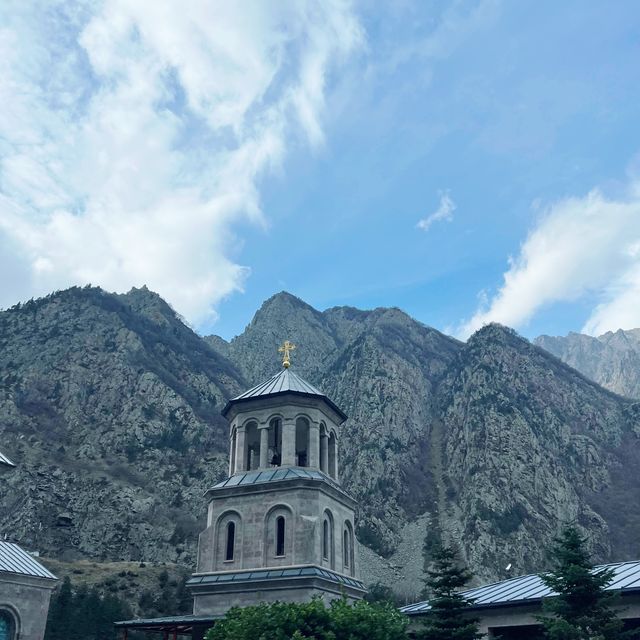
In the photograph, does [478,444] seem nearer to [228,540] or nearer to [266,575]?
[228,540]

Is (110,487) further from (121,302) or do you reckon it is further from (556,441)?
(556,441)

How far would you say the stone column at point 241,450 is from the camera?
71.6ft

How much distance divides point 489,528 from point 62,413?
184 feet

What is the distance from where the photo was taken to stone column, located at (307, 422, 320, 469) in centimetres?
2147

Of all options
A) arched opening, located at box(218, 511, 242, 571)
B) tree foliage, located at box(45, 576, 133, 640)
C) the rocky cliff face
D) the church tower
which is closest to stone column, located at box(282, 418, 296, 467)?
the church tower

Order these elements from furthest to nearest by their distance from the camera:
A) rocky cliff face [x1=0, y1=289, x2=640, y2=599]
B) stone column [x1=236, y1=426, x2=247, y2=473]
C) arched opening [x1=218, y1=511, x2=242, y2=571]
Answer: rocky cliff face [x1=0, y1=289, x2=640, y2=599] → stone column [x1=236, y1=426, x2=247, y2=473] → arched opening [x1=218, y1=511, x2=242, y2=571]

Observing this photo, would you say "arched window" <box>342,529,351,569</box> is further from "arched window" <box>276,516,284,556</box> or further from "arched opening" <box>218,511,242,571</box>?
"arched opening" <box>218,511,242,571</box>

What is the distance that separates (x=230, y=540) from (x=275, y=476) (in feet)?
8.13

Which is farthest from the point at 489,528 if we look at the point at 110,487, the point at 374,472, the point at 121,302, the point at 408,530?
the point at 121,302

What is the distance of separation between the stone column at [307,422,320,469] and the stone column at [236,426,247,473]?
230cm

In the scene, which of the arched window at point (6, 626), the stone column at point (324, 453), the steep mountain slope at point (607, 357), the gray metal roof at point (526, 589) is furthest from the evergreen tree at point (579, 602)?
the steep mountain slope at point (607, 357)

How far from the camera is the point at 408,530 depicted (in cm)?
8275

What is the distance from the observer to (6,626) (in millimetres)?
22938

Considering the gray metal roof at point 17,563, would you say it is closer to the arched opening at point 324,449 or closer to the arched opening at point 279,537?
the arched opening at point 279,537
